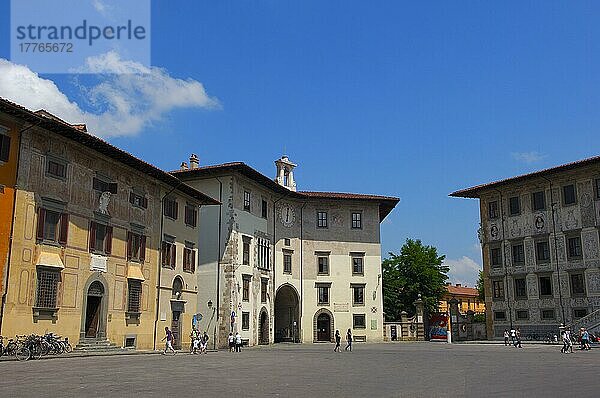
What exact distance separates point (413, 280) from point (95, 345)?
4388 cm

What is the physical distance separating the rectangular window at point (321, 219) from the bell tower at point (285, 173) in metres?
3.34

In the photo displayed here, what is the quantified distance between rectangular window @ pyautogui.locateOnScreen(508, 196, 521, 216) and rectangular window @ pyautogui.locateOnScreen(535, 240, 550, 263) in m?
3.18

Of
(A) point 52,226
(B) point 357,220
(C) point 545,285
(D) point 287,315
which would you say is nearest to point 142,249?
(A) point 52,226

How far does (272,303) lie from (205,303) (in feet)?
25.4

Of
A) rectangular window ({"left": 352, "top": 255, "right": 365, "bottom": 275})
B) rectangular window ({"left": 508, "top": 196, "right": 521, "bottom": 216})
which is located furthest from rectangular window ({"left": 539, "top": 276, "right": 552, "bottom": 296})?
rectangular window ({"left": 352, "top": 255, "right": 365, "bottom": 275})

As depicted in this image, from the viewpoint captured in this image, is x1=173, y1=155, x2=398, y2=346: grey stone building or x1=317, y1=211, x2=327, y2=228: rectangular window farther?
x1=317, y1=211, x2=327, y2=228: rectangular window

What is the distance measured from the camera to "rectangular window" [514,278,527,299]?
4612 centimetres

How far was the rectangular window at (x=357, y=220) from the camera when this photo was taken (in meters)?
53.9

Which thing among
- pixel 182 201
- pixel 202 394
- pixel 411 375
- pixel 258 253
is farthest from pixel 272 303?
pixel 202 394

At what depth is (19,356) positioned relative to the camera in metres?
23.5

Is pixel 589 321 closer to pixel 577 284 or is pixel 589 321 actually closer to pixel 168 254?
pixel 577 284

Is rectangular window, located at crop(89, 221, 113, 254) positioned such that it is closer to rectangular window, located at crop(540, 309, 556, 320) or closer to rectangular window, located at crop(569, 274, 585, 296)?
rectangular window, located at crop(540, 309, 556, 320)

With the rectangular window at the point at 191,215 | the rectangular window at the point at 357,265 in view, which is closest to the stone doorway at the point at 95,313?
the rectangular window at the point at 191,215

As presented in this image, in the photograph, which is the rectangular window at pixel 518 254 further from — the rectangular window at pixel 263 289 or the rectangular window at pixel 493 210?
the rectangular window at pixel 263 289
